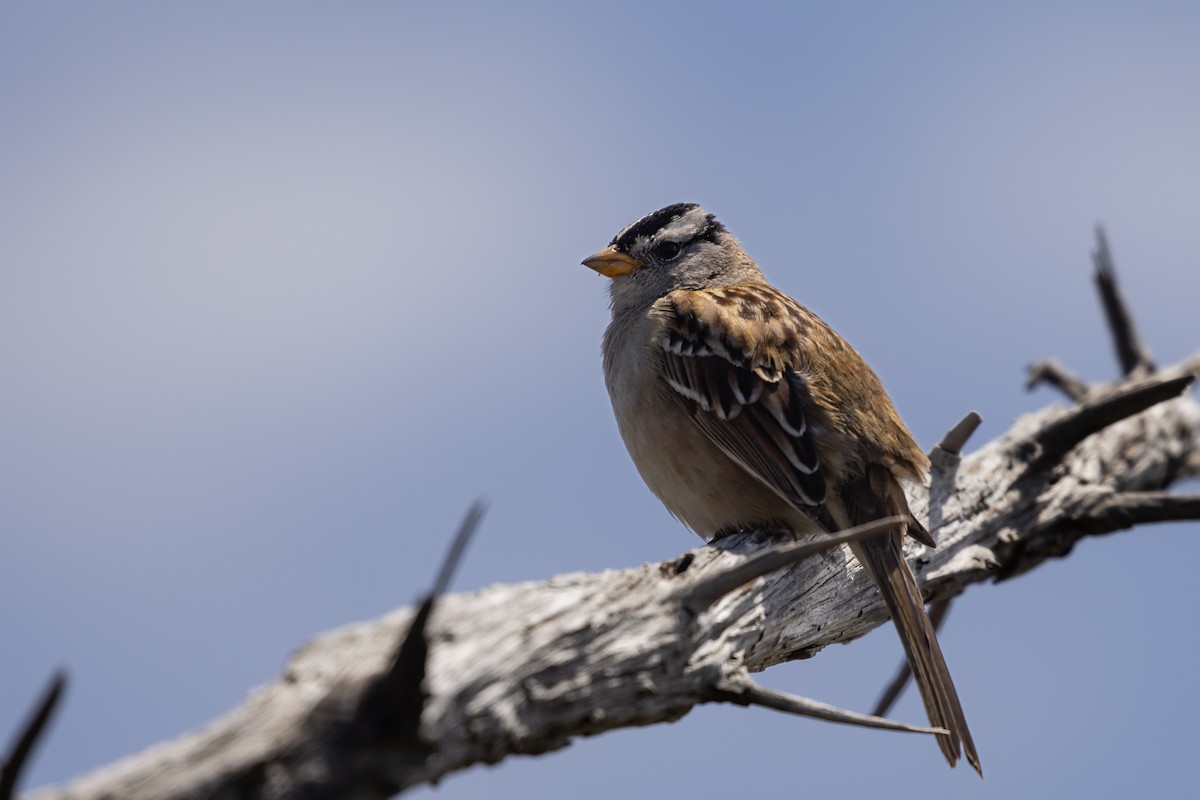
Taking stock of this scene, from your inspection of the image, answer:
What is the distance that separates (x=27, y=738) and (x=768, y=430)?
3641 millimetres

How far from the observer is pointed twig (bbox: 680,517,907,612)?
3.00 meters

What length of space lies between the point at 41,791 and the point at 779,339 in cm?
391

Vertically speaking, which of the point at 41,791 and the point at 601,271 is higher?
the point at 601,271

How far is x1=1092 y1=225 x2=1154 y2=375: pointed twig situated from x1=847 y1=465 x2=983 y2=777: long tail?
384 cm

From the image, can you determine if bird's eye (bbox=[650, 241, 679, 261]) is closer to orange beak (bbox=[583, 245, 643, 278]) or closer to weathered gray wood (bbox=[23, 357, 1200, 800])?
orange beak (bbox=[583, 245, 643, 278])

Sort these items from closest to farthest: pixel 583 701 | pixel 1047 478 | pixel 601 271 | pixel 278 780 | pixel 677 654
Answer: pixel 278 780, pixel 583 701, pixel 677 654, pixel 1047 478, pixel 601 271

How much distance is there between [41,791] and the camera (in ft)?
9.18

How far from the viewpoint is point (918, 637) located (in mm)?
4840

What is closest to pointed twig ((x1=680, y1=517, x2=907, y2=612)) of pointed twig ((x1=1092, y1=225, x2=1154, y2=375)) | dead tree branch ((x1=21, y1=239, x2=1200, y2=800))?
dead tree branch ((x1=21, y1=239, x2=1200, y2=800))

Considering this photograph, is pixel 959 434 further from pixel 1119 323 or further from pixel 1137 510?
pixel 1119 323

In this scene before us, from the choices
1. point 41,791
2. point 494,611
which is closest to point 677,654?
point 494,611

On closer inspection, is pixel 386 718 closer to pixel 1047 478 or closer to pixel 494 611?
pixel 494 611

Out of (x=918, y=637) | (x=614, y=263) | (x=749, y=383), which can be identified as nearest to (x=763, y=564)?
(x=918, y=637)

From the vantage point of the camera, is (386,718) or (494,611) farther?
(494,611)
